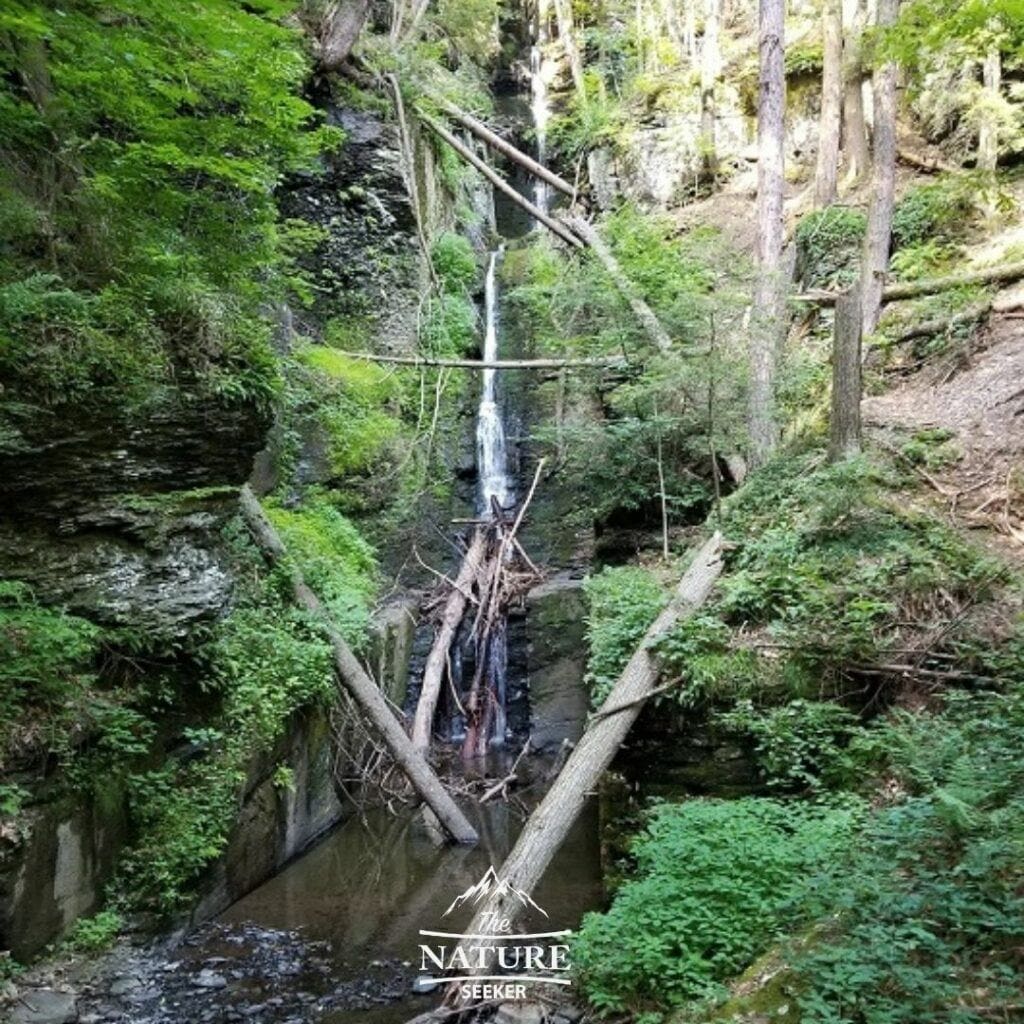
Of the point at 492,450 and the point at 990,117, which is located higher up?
the point at 990,117

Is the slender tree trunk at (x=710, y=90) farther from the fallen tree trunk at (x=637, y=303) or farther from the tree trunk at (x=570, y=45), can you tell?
the fallen tree trunk at (x=637, y=303)

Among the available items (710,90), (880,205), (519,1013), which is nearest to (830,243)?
(880,205)

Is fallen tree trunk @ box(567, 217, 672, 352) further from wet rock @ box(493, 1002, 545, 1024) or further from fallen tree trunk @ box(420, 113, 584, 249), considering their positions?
wet rock @ box(493, 1002, 545, 1024)

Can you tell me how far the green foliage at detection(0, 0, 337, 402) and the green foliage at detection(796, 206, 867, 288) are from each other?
389 inches

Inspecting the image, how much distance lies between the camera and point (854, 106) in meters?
16.0

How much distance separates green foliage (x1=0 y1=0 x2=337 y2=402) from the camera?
555 centimetres

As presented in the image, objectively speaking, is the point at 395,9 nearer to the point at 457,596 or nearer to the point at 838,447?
the point at 457,596

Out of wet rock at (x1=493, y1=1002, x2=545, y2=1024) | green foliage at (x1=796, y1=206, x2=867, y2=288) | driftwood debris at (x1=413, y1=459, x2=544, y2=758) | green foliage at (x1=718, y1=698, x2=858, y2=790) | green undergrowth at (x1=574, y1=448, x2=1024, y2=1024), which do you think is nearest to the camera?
green undergrowth at (x1=574, y1=448, x2=1024, y2=1024)

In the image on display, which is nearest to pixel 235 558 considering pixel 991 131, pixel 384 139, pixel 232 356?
pixel 232 356

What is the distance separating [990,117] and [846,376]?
8114 mm

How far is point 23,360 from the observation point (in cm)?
589

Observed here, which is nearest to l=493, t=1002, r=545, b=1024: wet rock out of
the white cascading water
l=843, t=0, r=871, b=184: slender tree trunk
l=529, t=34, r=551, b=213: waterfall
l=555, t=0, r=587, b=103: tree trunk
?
the white cascading water

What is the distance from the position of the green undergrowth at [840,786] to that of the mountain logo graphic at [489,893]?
1.07 metres

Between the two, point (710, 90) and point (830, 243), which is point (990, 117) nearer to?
point (830, 243)
